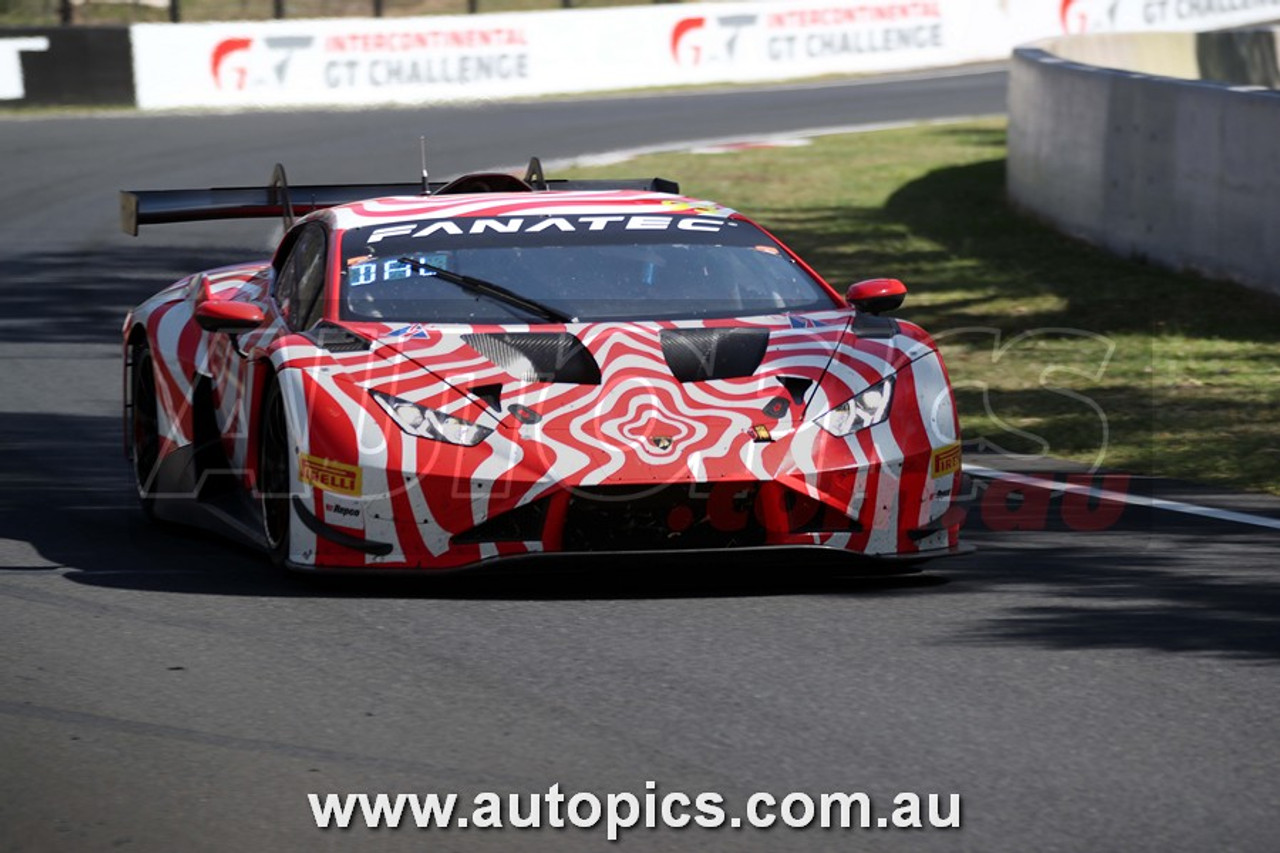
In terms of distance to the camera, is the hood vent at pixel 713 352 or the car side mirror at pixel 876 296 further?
the car side mirror at pixel 876 296

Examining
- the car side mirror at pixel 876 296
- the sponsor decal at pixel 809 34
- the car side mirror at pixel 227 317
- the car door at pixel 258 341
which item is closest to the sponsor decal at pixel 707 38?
the sponsor decal at pixel 809 34

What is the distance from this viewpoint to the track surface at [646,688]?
15.7 feet

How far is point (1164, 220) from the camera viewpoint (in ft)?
50.9

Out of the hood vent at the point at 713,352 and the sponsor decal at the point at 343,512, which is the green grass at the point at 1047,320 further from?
the sponsor decal at the point at 343,512

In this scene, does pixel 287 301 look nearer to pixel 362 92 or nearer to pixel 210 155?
pixel 210 155

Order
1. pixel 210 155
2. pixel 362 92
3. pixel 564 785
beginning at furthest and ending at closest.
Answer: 1. pixel 362 92
2. pixel 210 155
3. pixel 564 785

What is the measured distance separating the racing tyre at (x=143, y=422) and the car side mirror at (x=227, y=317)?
1.08 meters

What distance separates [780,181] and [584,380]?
17283mm

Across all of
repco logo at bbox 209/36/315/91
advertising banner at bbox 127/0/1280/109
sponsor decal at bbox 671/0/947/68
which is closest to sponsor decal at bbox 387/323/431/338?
advertising banner at bbox 127/0/1280/109

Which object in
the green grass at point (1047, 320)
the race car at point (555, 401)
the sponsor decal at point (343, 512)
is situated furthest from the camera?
the green grass at point (1047, 320)

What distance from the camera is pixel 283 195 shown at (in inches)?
359

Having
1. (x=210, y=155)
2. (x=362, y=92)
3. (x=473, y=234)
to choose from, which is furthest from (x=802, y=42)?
(x=473, y=234)

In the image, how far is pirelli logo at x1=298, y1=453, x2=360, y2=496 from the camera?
6742 mm

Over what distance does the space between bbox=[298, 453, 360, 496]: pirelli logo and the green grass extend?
4064mm
